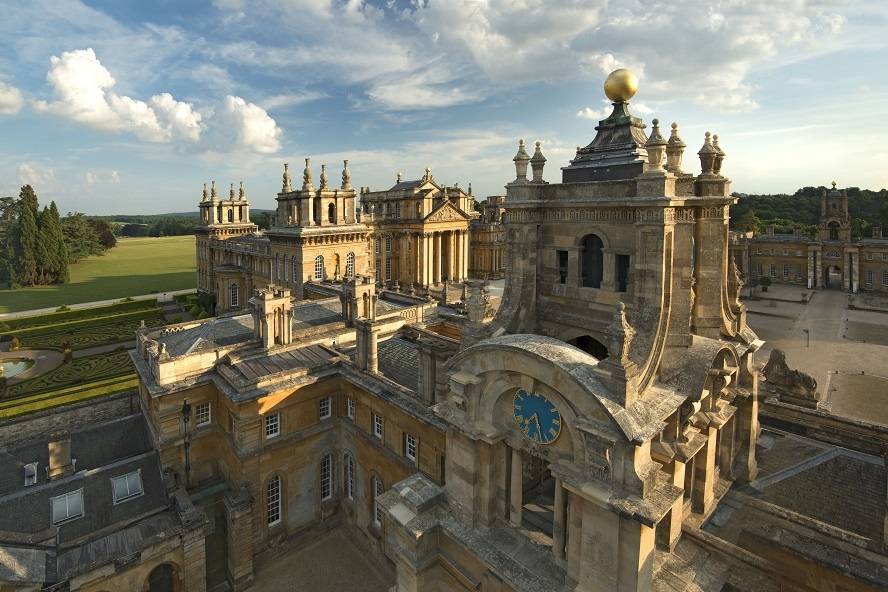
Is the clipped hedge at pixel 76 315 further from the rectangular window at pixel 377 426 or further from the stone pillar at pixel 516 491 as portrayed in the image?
the stone pillar at pixel 516 491

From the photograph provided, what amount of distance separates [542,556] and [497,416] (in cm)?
336

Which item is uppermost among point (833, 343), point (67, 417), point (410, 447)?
point (410, 447)

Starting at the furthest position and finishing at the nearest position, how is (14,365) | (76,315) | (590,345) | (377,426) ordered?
(76,315), (14,365), (377,426), (590,345)

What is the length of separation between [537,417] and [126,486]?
746 inches

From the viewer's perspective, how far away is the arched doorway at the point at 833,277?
77.1 meters

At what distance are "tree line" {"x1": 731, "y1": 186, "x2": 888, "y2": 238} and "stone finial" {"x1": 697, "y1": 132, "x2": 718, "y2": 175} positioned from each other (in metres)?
95.1

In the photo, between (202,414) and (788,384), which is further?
(202,414)

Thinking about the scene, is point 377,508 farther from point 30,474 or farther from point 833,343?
point 833,343

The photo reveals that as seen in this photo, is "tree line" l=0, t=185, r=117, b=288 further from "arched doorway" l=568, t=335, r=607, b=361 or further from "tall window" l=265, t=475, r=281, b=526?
"arched doorway" l=568, t=335, r=607, b=361

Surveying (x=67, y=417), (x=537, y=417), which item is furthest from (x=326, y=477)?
(x=67, y=417)

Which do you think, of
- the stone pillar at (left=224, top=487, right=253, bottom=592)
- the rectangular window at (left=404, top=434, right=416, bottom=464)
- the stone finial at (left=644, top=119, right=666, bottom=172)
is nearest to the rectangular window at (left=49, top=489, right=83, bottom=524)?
the stone pillar at (left=224, top=487, right=253, bottom=592)

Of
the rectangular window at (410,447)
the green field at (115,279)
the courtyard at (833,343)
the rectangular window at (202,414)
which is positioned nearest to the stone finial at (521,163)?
the rectangular window at (410,447)

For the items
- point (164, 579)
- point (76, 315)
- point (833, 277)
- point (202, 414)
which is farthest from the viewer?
point (833, 277)

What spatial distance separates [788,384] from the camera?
69.4 feet
